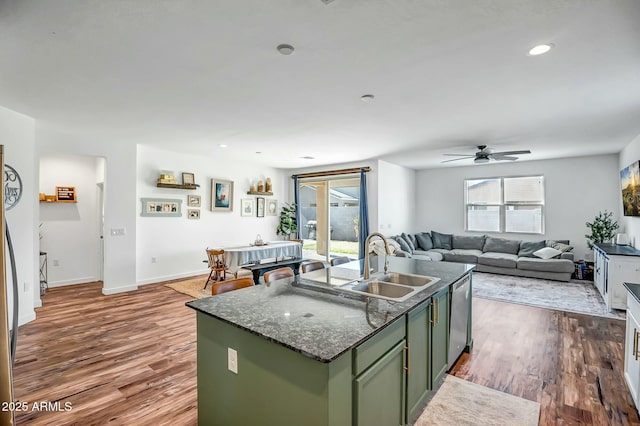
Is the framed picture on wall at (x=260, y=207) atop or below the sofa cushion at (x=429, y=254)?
atop

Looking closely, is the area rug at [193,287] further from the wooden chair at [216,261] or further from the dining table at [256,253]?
the dining table at [256,253]

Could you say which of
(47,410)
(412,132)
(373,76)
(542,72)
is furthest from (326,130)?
(47,410)

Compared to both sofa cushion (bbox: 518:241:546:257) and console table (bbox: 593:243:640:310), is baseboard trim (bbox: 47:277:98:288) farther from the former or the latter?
sofa cushion (bbox: 518:241:546:257)

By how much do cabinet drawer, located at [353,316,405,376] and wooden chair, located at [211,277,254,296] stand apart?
4.15ft

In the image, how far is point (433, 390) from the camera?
2438mm

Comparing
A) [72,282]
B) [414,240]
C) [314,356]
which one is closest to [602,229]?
[414,240]

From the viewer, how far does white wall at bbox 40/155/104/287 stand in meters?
5.62

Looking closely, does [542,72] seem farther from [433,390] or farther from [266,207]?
[266,207]

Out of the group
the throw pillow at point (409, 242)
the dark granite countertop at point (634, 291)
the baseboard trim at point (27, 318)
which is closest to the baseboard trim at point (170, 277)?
the baseboard trim at point (27, 318)

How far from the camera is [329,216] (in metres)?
7.98

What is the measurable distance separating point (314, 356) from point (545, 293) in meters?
5.63

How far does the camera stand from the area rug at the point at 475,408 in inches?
82.7

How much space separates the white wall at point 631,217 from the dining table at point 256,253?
5.72 meters

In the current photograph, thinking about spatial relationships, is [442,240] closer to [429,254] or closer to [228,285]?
[429,254]
